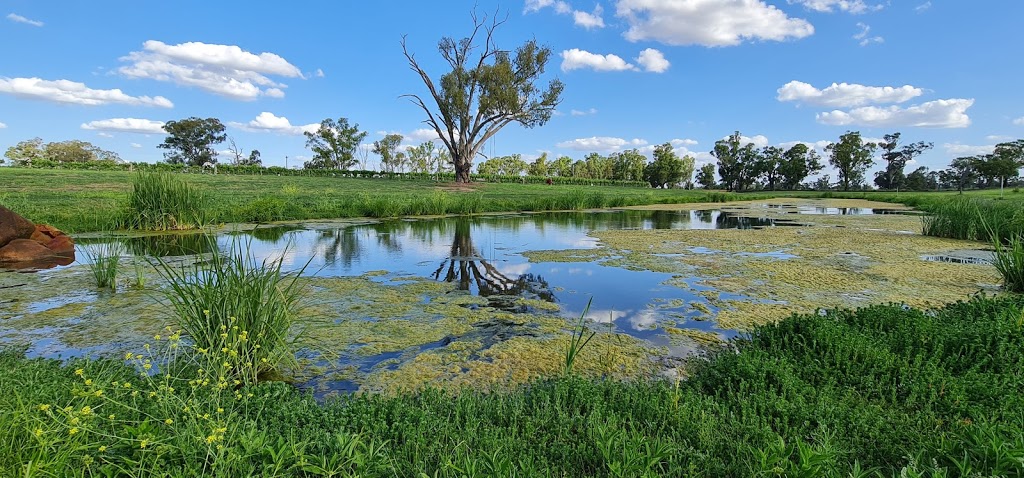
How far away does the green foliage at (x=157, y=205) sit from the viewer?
11.0 metres

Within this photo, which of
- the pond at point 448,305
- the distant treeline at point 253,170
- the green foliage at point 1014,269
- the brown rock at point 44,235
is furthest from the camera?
the distant treeline at point 253,170

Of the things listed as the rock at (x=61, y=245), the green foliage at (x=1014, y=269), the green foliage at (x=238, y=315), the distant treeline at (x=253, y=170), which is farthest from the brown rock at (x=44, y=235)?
the distant treeline at (x=253, y=170)

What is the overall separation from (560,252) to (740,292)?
395 cm

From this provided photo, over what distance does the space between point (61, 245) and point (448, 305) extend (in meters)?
7.47

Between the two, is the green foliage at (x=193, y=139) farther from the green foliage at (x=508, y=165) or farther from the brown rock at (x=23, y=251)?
the brown rock at (x=23, y=251)

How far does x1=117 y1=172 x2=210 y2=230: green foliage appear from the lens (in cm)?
1096

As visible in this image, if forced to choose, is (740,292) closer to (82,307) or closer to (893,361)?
(893,361)

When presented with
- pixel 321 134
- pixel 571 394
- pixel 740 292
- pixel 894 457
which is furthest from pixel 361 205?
pixel 321 134

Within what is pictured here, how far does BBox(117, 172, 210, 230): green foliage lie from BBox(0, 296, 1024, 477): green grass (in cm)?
876

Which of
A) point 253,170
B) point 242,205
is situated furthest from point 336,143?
point 242,205

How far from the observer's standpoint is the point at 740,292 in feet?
20.7

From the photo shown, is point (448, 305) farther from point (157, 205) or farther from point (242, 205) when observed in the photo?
point (242, 205)

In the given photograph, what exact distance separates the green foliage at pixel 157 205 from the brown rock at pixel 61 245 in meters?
2.33

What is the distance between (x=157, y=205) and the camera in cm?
1098
